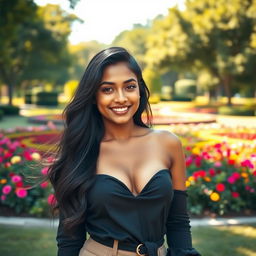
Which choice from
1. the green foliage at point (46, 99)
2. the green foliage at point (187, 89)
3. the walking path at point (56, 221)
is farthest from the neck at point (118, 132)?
the green foliage at point (187, 89)

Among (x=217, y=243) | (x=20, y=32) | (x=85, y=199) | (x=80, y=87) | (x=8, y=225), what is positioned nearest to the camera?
(x=85, y=199)

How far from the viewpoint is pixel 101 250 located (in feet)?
6.09

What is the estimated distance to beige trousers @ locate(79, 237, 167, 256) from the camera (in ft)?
5.96

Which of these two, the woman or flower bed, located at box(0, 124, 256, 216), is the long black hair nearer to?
the woman

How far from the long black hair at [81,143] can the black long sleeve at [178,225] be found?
16.6 inches

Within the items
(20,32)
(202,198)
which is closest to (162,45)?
(20,32)

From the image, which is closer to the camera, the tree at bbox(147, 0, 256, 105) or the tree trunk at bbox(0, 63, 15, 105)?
the tree at bbox(147, 0, 256, 105)

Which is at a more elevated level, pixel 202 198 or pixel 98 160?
pixel 98 160

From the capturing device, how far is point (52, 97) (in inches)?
1577

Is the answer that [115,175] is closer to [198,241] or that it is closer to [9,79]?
[198,241]

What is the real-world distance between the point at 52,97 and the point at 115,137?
38.8 meters

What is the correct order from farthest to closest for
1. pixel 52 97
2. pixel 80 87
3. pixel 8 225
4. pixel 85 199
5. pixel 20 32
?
pixel 52 97
pixel 20 32
pixel 8 225
pixel 80 87
pixel 85 199

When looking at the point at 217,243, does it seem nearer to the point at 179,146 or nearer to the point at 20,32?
the point at 179,146

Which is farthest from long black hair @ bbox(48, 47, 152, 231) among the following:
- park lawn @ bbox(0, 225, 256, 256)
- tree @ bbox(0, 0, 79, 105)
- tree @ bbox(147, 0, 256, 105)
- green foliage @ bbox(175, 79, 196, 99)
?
green foliage @ bbox(175, 79, 196, 99)
